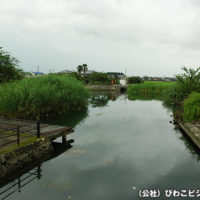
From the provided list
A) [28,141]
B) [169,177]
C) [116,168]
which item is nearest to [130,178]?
[116,168]

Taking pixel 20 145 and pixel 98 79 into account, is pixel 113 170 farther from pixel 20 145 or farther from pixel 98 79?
pixel 98 79

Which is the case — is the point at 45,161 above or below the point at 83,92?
below

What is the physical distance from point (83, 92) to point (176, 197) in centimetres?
1882

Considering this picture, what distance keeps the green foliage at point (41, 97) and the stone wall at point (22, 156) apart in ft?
29.4

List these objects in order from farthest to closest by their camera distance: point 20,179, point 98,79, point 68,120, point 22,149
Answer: point 98,79
point 68,120
point 22,149
point 20,179

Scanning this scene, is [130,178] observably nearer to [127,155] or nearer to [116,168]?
[116,168]

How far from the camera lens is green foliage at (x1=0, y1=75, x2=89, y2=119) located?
17639mm

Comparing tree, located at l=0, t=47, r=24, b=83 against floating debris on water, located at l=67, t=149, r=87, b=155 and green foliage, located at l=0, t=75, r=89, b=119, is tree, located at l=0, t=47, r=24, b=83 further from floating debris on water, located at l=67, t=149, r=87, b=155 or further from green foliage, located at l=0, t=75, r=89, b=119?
floating debris on water, located at l=67, t=149, r=87, b=155

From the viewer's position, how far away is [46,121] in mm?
18250

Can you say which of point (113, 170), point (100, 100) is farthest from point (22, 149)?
point (100, 100)

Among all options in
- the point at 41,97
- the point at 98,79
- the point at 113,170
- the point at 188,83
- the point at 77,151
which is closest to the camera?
the point at 113,170

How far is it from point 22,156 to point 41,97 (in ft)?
36.3

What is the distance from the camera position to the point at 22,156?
8.62 metres

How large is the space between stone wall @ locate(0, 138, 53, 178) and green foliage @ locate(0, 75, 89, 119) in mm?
8965
